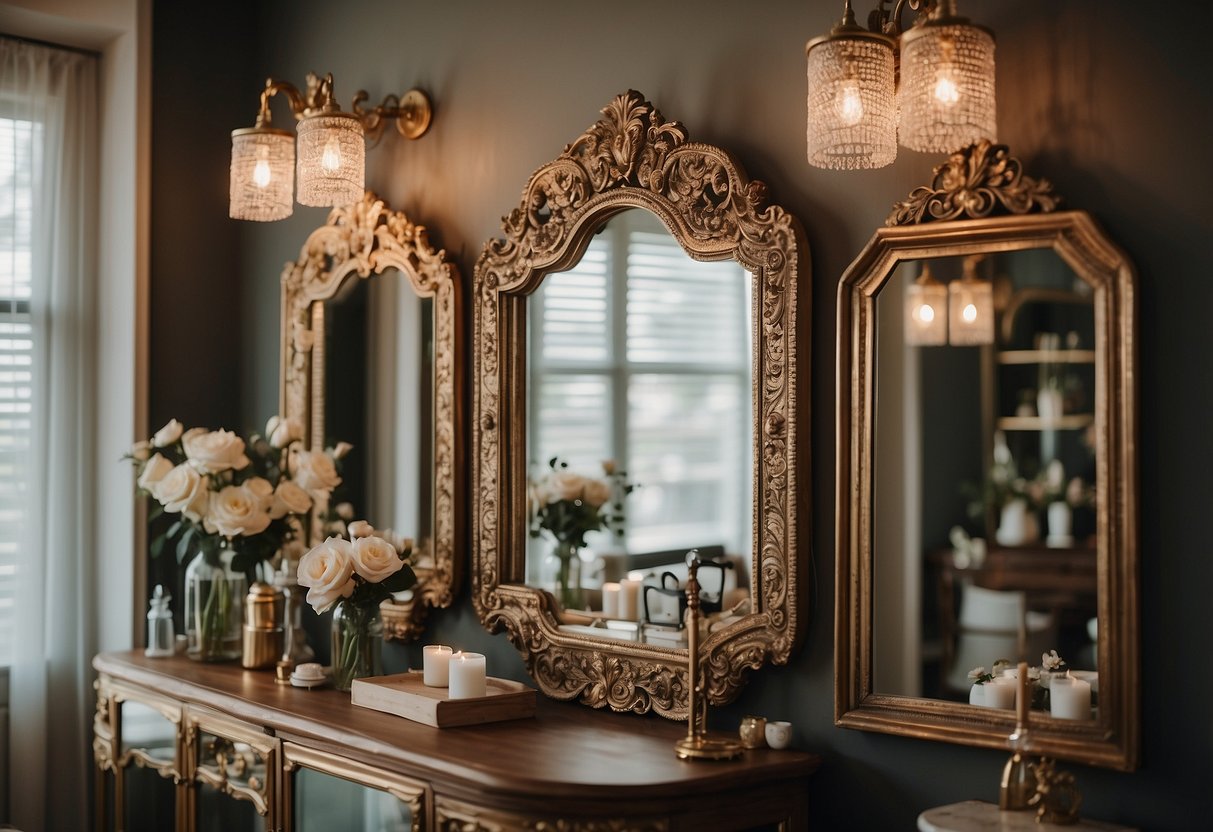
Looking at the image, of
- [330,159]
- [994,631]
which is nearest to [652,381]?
[994,631]

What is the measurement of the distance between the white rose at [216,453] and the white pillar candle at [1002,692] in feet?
6.37

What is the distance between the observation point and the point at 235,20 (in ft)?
13.0

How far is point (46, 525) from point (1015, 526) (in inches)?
112

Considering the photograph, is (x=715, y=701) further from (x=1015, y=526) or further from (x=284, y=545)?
(x=284, y=545)

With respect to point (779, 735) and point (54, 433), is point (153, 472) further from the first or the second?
point (779, 735)

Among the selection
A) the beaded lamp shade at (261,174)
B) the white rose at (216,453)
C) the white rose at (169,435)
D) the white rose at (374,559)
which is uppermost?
the beaded lamp shade at (261,174)

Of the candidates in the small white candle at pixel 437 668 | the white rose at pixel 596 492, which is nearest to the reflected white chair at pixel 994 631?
the white rose at pixel 596 492

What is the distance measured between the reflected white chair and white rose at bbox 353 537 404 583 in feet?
4.13

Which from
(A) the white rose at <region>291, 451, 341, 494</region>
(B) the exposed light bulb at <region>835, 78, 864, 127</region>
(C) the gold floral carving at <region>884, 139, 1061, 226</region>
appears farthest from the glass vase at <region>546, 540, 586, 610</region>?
(B) the exposed light bulb at <region>835, 78, 864, 127</region>

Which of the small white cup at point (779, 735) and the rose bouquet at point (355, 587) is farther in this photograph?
the rose bouquet at point (355, 587)

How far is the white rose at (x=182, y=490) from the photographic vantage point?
3211mm

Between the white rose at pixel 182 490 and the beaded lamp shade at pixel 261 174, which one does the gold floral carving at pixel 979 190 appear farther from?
the white rose at pixel 182 490

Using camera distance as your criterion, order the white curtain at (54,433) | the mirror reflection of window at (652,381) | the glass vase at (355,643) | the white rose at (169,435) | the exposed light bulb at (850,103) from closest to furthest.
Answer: the exposed light bulb at (850,103) → the mirror reflection of window at (652,381) → the glass vase at (355,643) → the white rose at (169,435) → the white curtain at (54,433)

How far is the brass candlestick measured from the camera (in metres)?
2.32
